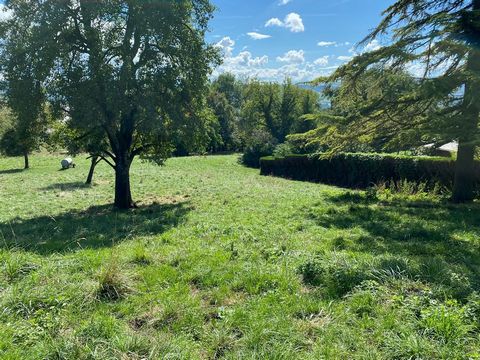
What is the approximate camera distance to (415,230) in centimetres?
652

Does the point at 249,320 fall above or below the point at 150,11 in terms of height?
below

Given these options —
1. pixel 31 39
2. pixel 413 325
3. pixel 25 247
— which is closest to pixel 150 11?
pixel 31 39

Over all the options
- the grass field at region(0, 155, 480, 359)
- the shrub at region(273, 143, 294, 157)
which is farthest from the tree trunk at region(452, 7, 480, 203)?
the shrub at region(273, 143, 294, 157)

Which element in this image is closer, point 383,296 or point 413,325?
point 413,325

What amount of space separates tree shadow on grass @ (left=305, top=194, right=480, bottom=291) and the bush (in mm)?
28588

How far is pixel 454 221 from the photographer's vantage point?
289 inches

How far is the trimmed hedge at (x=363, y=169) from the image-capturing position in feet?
47.9

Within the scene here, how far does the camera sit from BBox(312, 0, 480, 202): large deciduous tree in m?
7.55

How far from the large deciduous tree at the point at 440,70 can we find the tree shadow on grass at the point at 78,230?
6.94 meters

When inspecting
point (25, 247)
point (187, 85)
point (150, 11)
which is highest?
point (150, 11)

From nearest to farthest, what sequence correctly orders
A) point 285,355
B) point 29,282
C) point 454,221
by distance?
point 285,355 → point 29,282 → point 454,221

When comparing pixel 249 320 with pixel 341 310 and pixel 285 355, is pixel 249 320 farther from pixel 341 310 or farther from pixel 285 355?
pixel 341 310

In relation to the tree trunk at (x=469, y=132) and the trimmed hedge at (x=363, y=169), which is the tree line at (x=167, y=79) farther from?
the trimmed hedge at (x=363, y=169)

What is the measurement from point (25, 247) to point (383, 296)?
235 inches
